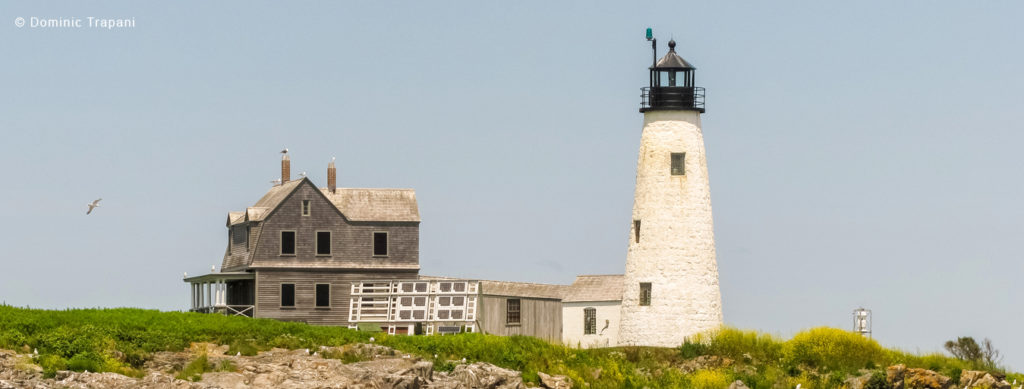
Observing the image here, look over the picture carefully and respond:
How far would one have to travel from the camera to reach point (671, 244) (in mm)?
57625

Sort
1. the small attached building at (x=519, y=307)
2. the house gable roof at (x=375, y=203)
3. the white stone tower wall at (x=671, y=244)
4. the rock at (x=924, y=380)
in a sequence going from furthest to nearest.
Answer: the house gable roof at (x=375, y=203) → the small attached building at (x=519, y=307) → the white stone tower wall at (x=671, y=244) → the rock at (x=924, y=380)

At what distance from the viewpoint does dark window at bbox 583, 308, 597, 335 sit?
61.2m

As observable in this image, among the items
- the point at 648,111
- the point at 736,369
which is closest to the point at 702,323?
the point at 736,369

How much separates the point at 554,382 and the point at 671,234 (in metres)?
8.66

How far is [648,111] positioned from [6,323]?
21904 mm

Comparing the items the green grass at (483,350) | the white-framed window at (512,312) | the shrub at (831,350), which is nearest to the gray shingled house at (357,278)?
the white-framed window at (512,312)

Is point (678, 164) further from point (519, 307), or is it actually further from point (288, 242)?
point (288, 242)

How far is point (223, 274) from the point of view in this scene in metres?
64.9

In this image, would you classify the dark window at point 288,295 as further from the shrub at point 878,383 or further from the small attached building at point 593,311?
the shrub at point 878,383

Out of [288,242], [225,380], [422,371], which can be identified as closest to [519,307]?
[288,242]

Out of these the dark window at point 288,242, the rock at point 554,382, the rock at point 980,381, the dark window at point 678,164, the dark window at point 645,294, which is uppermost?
the dark window at point 678,164

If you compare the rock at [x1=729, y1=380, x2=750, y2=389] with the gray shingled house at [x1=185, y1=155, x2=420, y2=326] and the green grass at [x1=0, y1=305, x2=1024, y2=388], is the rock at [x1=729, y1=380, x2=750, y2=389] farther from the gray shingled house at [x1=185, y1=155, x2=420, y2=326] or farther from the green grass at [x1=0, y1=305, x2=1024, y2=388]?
the gray shingled house at [x1=185, y1=155, x2=420, y2=326]

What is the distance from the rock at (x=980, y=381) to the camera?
54.6 metres

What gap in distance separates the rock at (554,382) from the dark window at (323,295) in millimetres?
14824
